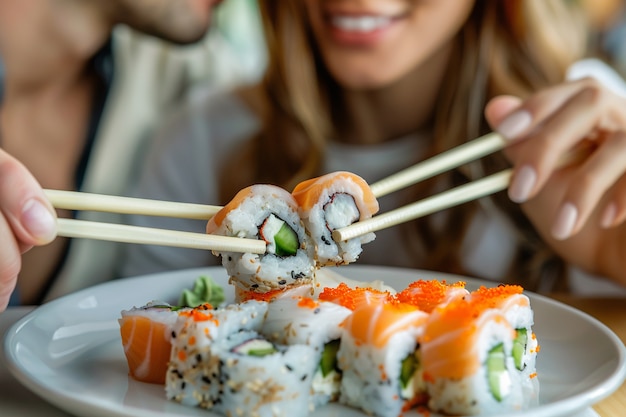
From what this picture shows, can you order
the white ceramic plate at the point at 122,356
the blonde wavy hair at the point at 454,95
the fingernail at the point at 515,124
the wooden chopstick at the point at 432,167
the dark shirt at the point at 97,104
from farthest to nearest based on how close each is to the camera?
the dark shirt at the point at 97,104 < the blonde wavy hair at the point at 454,95 < the fingernail at the point at 515,124 < the wooden chopstick at the point at 432,167 < the white ceramic plate at the point at 122,356

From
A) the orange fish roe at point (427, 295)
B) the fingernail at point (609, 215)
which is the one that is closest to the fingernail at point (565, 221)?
the fingernail at point (609, 215)

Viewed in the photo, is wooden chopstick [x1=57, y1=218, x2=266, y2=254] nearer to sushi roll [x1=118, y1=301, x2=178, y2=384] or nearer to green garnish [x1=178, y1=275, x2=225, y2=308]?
sushi roll [x1=118, y1=301, x2=178, y2=384]

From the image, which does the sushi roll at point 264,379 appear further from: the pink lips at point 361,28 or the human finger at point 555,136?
the pink lips at point 361,28

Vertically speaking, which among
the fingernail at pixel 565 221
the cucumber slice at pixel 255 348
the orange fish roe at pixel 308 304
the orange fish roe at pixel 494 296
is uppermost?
the orange fish roe at pixel 494 296

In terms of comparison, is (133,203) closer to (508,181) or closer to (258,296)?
(258,296)

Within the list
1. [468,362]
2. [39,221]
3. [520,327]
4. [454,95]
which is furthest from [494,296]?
[454,95]

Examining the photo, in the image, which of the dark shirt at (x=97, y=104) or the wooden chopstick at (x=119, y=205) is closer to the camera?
the wooden chopstick at (x=119, y=205)

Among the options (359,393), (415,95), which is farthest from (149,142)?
(359,393)
